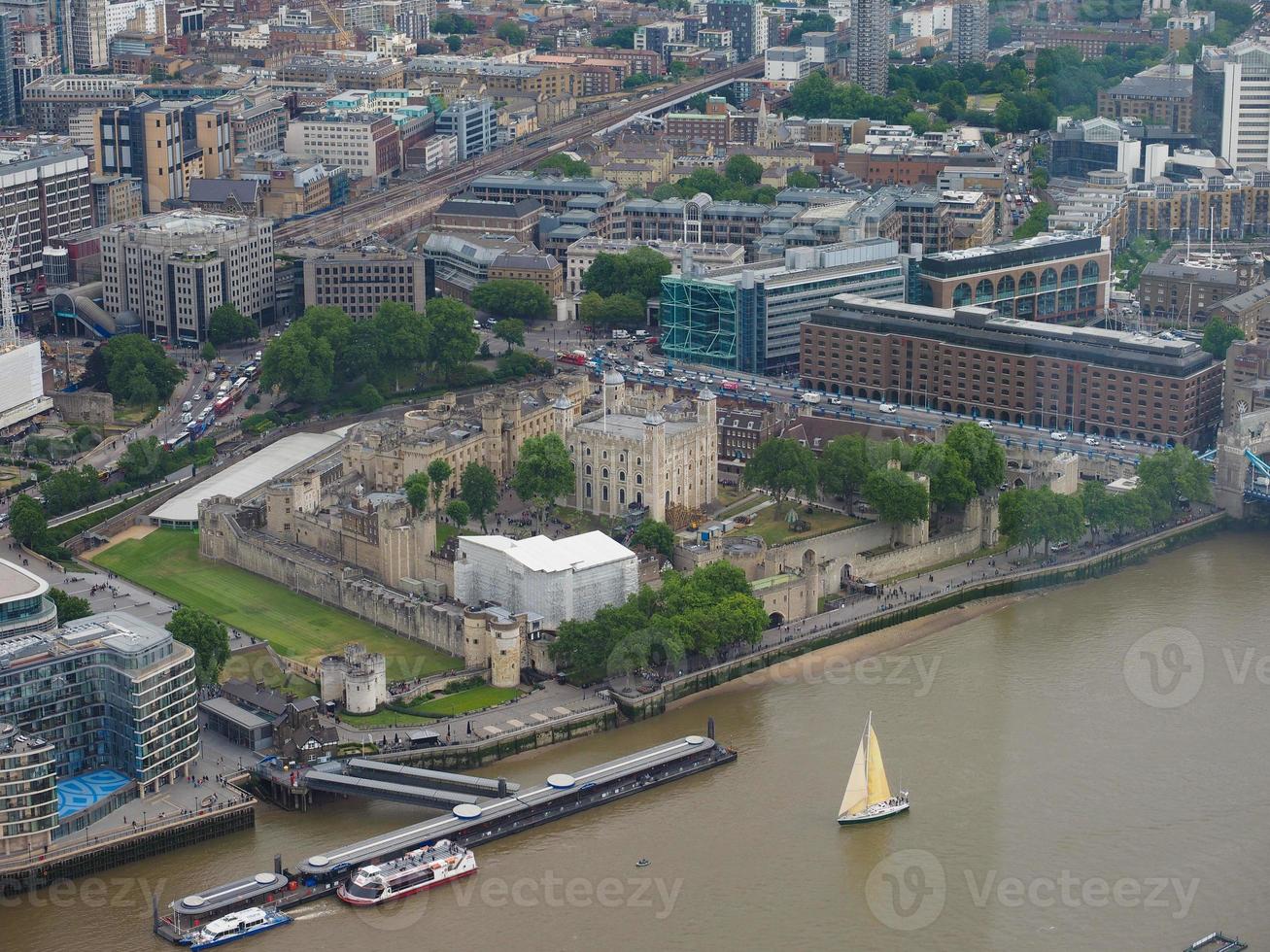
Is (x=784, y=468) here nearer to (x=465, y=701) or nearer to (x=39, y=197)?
(x=465, y=701)

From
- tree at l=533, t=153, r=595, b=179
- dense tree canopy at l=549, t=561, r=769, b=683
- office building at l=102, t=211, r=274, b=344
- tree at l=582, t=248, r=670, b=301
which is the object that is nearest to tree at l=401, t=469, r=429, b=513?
dense tree canopy at l=549, t=561, r=769, b=683

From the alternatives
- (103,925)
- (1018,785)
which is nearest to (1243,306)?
(1018,785)

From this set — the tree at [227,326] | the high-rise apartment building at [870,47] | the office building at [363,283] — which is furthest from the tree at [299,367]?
the high-rise apartment building at [870,47]

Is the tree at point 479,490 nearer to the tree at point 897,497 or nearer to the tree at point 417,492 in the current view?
the tree at point 417,492

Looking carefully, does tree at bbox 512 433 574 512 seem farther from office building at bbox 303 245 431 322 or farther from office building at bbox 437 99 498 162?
office building at bbox 437 99 498 162

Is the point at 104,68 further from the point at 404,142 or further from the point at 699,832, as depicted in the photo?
the point at 699,832

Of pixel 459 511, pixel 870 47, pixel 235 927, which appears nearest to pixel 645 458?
pixel 459 511
